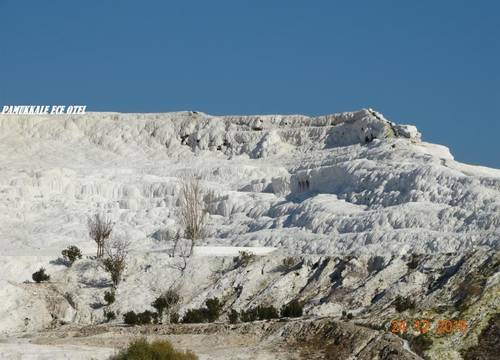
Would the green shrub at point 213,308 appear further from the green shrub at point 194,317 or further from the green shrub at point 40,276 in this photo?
the green shrub at point 40,276

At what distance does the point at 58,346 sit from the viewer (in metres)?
37.6

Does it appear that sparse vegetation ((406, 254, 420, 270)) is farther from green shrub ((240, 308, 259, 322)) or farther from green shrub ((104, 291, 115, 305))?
green shrub ((104, 291, 115, 305))

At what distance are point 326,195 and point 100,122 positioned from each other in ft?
122

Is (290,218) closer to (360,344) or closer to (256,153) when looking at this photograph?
(256,153)

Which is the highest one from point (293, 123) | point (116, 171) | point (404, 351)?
point (293, 123)

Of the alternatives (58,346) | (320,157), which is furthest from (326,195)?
(58,346)

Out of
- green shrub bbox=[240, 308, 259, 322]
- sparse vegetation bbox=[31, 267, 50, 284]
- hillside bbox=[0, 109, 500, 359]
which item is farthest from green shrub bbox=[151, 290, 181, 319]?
sparse vegetation bbox=[31, 267, 50, 284]

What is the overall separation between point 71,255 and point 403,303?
24638 mm

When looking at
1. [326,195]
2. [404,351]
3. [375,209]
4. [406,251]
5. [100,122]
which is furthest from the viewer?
[100,122]

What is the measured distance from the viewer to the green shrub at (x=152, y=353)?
32.9m

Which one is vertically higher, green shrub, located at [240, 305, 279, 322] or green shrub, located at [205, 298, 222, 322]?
green shrub, located at [205, 298, 222, 322]
